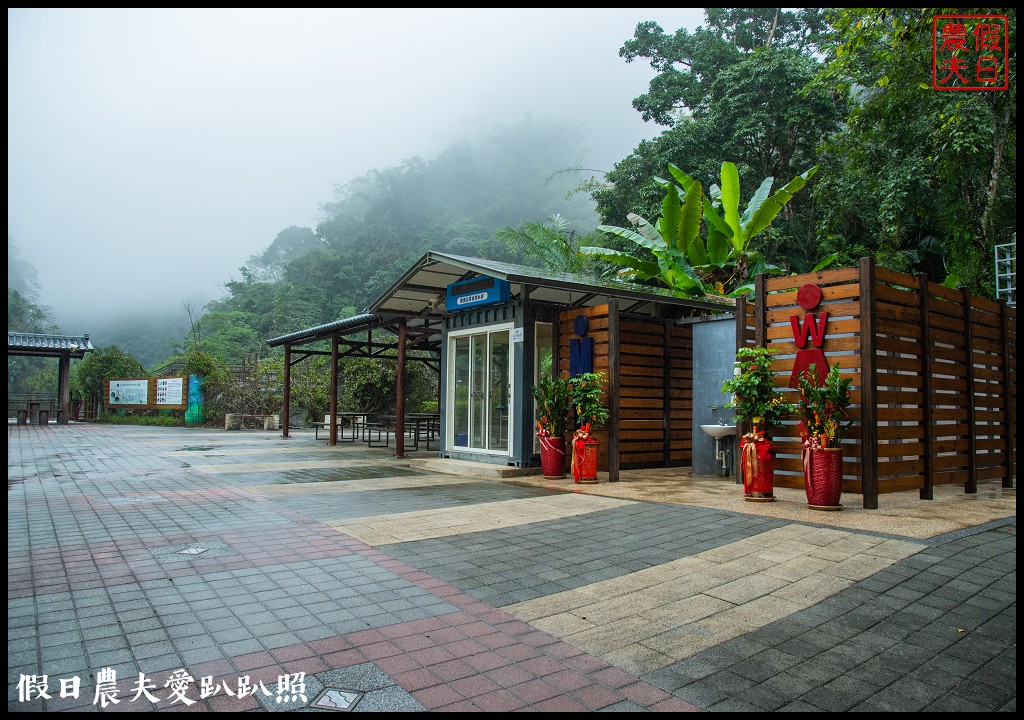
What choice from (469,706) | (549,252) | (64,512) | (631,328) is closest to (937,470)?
(631,328)

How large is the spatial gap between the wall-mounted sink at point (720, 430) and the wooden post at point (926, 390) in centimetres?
248

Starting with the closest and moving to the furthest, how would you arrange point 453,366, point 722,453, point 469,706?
point 469,706
point 722,453
point 453,366

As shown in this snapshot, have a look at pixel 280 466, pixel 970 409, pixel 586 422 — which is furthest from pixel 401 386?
pixel 970 409

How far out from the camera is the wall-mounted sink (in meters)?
9.08

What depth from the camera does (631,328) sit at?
10.4 meters

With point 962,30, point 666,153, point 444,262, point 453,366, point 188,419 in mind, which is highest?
point 666,153

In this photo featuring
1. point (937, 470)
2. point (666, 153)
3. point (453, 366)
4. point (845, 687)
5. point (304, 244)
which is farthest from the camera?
point (304, 244)

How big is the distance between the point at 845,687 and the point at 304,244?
74087 mm

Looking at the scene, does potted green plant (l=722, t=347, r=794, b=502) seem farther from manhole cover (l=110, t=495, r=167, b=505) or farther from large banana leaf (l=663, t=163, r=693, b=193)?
large banana leaf (l=663, t=163, r=693, b=193)

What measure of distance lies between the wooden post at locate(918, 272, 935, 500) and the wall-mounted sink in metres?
2.48

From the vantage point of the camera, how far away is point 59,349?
2567cm

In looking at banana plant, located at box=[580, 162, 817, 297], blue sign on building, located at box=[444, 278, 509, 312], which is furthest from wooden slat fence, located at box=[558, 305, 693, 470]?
banana plant, located at box=[580, 162, 817, 297]

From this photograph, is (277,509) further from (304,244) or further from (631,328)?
(304,244)

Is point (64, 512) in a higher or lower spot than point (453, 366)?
lower
